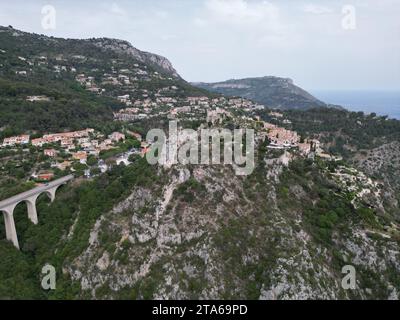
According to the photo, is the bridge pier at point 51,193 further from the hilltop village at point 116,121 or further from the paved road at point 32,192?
the hilltop village at point 116,121

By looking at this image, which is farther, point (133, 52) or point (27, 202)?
point (133, 52)

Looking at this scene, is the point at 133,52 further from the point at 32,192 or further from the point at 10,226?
the point at 10,226

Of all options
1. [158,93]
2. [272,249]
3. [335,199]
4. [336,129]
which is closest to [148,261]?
[272,249]

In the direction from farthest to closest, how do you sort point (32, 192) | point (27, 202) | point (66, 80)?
point (66, 80) → point (32, 192) → point (27, 202)
